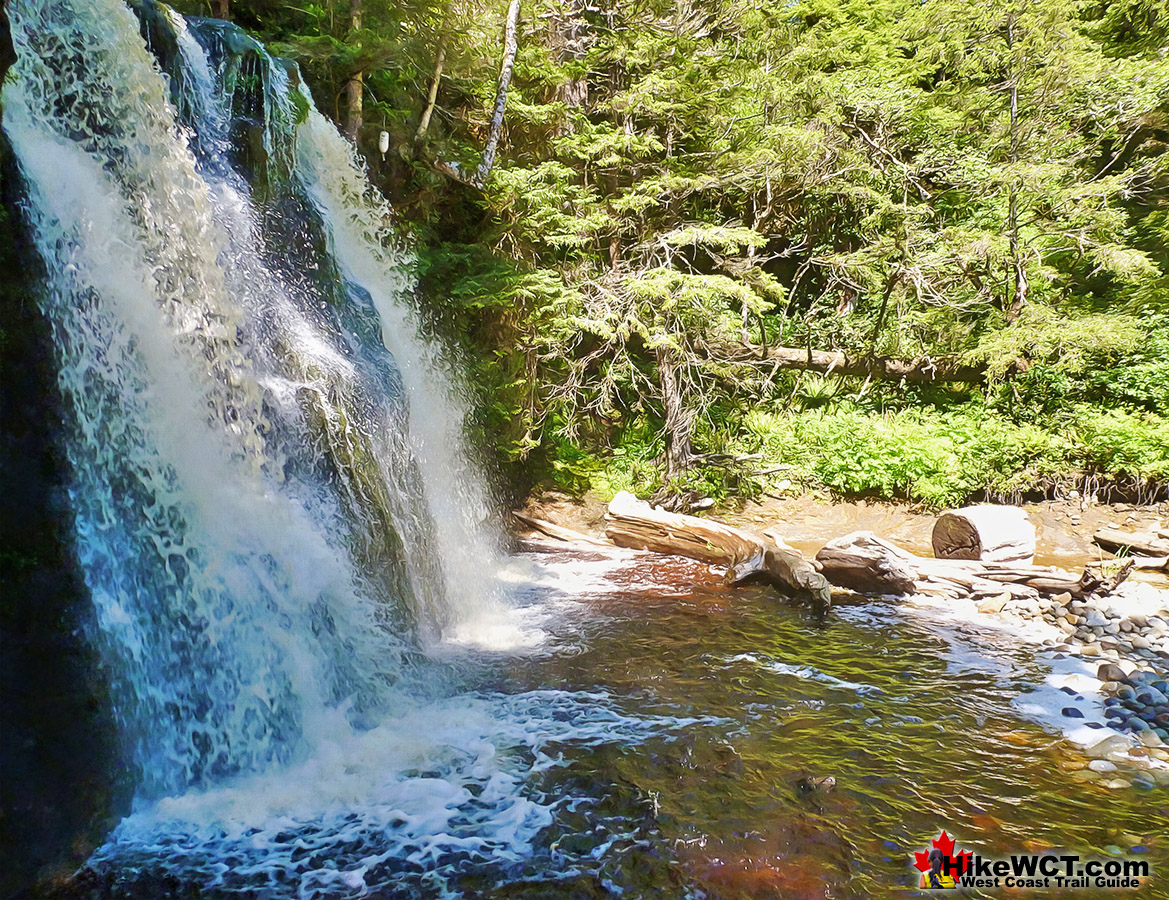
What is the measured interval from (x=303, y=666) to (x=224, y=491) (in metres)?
1.37

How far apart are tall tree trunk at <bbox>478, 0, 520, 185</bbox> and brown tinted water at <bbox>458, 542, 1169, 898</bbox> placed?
271 inches

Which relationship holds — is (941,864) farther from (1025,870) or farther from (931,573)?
(931,573)

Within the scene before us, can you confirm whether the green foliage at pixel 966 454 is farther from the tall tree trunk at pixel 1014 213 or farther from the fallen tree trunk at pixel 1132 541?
the tall tree trunk at pixel 1014 213

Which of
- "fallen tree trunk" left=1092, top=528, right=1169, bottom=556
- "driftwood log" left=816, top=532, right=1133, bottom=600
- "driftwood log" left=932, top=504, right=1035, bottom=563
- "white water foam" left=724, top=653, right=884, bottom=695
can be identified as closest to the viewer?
"white water foam" left=724, top=653, right=884, bottom=695

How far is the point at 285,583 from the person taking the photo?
15.7ft

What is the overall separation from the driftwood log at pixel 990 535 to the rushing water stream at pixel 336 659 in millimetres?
1691

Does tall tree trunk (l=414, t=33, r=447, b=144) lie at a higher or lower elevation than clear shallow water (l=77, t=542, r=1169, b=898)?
higher

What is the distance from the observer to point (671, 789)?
3.88 metres

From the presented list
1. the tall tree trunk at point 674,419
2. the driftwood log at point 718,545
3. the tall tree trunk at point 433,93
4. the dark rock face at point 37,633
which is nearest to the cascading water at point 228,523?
the dark rock face at point 37,633

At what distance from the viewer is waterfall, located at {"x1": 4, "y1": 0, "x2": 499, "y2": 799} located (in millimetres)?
4098

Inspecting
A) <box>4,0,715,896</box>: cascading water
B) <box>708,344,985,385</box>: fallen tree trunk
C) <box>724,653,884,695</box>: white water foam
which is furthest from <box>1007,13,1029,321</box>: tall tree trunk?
<box>4,0,715,896</box>: cascading water

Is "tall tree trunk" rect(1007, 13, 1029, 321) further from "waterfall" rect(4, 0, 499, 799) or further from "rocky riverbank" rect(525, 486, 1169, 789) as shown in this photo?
"waterfall" rect(4, 0, 499, 799)

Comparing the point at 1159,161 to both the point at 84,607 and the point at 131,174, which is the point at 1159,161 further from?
the point at 84,607

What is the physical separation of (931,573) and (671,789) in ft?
16.8
